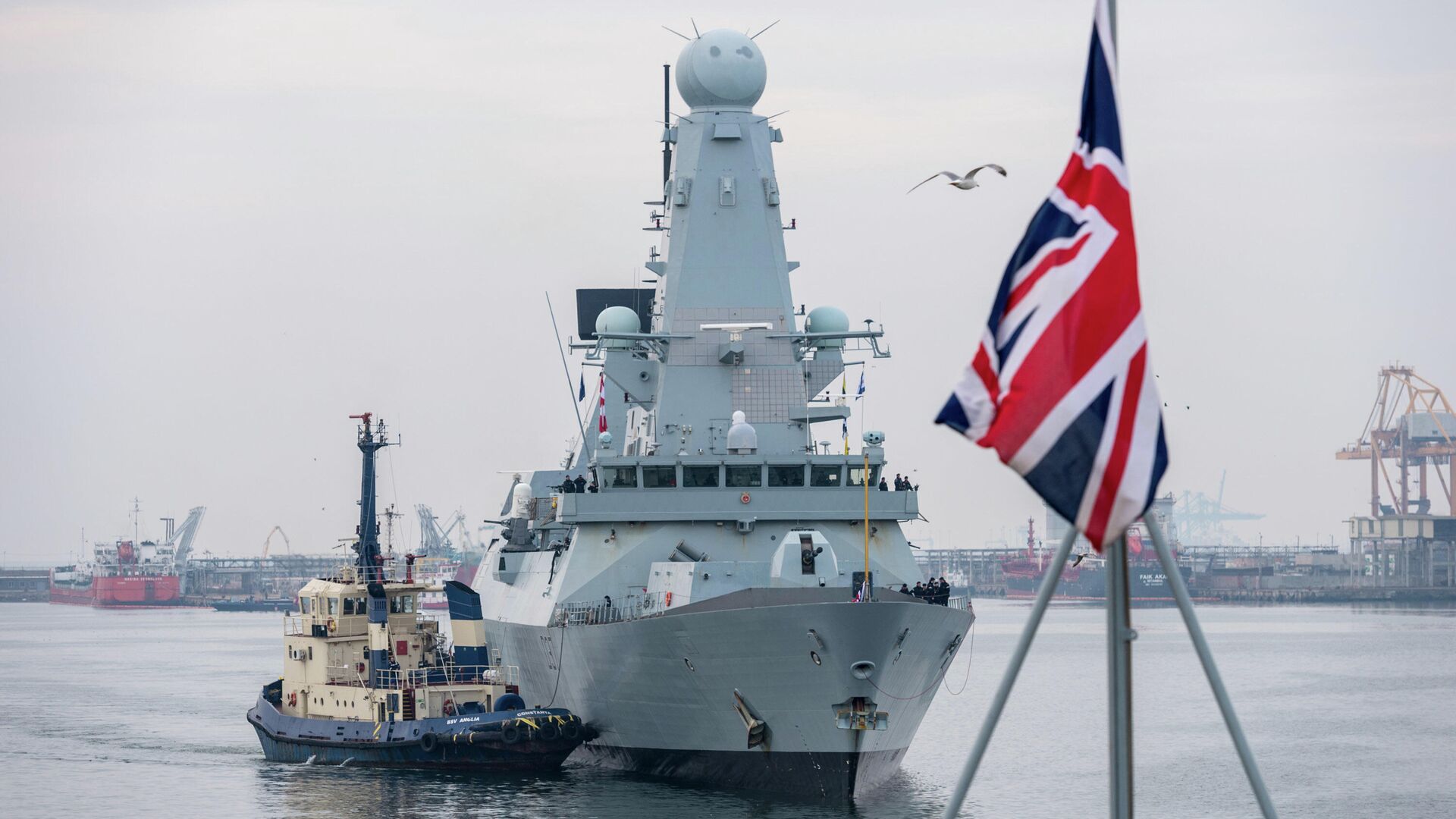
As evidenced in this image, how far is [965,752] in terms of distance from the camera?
38625mm

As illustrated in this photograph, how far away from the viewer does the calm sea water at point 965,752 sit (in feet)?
102

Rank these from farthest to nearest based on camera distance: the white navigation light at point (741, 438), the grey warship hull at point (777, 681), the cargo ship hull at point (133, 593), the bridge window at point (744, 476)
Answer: the cargo ship hull at point (133, 593), the bridge window at point (744, 476), the white navigation light at point (741, 438), the grey warship hull at point (777, 681)

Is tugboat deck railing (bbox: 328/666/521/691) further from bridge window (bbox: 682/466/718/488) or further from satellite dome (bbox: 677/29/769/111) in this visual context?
satellite dome (bbox: 677/29/769/111)

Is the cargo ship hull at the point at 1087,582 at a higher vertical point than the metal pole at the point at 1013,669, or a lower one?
lower

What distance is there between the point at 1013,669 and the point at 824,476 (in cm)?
2468

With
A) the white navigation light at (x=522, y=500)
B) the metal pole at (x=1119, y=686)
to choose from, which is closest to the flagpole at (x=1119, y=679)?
the metal pole at (x=1119, y=686)

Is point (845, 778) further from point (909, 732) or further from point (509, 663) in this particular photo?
point (509, 663)

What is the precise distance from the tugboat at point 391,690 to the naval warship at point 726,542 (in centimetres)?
102

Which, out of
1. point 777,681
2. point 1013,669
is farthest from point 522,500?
point 1013,669

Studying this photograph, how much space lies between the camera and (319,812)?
3058 cm

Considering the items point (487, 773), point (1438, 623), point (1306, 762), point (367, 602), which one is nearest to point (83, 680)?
point (367, 602)

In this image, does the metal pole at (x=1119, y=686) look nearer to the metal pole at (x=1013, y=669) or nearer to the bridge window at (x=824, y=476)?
the metal pole at (x=1013, y=669)

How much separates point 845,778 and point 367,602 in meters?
13.5

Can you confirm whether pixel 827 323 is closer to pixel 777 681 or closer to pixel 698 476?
pixel 698 476
